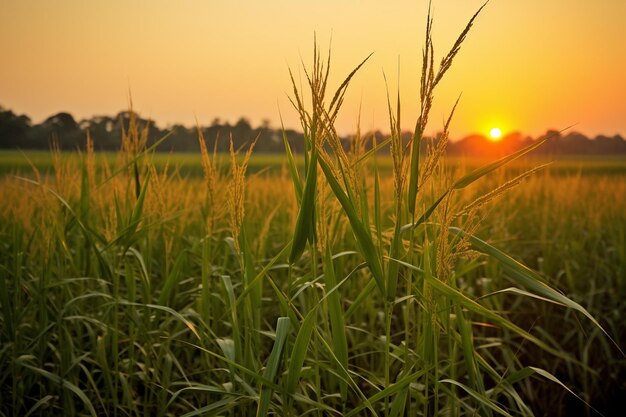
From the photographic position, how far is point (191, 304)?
9.16 feet

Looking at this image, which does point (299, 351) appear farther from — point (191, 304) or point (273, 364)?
point (191, 304)

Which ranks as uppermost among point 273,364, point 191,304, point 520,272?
point 520,272

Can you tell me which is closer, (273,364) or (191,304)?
(273,364)

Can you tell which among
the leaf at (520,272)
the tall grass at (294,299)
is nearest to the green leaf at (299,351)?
the tall grass at (294,299)

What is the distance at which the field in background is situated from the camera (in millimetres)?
2098

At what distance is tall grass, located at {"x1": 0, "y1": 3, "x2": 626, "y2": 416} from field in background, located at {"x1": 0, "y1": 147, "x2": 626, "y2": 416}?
0.06ft

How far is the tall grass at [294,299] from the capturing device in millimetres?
1536

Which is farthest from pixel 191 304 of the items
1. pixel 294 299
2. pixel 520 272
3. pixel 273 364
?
pixel 520 272

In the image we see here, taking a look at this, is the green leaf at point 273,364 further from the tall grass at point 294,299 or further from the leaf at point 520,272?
the leaf at point 520,272

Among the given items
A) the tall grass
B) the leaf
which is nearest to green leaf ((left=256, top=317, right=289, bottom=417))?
the tall grass

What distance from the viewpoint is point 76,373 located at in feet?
8.27

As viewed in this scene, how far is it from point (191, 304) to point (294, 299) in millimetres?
483

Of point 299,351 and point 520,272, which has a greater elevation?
point 520,272

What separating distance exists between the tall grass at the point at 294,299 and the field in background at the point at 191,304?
2 cm
